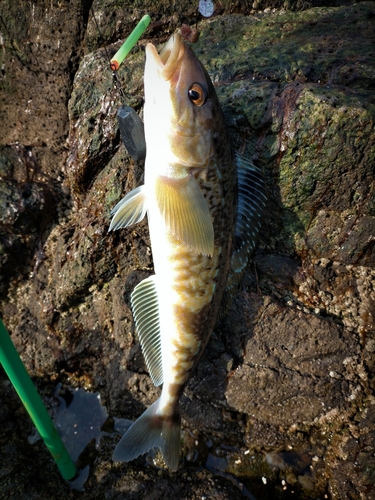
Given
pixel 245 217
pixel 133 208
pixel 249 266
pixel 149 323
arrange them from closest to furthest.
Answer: pixel 133 208
pixel 245 217
pixel 149 323
pixel 249 266

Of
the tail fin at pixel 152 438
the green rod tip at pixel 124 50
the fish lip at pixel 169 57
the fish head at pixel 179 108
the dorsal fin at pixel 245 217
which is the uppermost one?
the green rod tip at pixel 124 50

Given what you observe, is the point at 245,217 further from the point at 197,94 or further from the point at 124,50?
the point at 124,50

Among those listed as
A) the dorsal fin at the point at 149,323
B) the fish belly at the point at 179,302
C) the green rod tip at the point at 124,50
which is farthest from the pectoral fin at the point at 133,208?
the green rod tip at the point at 124,50

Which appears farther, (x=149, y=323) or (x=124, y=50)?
(x=149, y=323)

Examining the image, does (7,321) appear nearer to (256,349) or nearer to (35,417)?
(35,417)

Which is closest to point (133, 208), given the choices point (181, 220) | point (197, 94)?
point (181, 220)

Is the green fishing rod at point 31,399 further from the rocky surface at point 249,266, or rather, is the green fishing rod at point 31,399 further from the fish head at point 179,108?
the fish head at point 179,108

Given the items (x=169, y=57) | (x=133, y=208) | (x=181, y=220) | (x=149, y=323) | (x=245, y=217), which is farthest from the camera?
(x=149, y=323)
